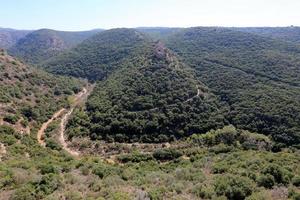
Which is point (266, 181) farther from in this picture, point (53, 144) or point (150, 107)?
point (150, 107)

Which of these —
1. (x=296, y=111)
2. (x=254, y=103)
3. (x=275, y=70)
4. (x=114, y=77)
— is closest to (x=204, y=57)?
(x=275, y=70)

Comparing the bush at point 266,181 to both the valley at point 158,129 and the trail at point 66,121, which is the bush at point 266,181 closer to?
the valley at point 158,129

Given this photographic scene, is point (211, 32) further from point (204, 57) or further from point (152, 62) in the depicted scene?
point (152, 62)

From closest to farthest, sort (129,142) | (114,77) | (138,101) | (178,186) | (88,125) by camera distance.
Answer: (178,186)
(129,142)
(88,125)
(138,101)
(114,77)

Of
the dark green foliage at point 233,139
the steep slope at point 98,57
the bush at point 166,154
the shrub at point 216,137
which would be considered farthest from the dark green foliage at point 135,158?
the steep slope at point 98,57

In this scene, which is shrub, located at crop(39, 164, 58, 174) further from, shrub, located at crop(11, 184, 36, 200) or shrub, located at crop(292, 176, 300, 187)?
shrub, located at crop(292, 176, 300, 187)

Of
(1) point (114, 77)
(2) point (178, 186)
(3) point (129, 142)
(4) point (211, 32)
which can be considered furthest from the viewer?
(4) point (211, 32)

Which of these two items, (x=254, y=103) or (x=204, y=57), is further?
(x=204, y=57)
